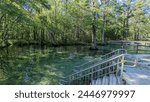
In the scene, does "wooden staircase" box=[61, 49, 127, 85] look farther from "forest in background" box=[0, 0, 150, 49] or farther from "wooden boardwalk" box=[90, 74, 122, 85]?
"forest in background" box=[0, 0, 150, 49]

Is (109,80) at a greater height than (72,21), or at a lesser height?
lesser

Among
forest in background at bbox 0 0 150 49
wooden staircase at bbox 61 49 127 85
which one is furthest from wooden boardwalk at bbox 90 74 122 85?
forest in background at bbox 0 0 150 49

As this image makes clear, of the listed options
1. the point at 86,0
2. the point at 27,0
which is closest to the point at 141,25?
the point at 86,0

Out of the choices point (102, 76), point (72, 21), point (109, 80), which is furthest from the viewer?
point (72, 21)

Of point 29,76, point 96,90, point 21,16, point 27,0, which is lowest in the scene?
point 29,76

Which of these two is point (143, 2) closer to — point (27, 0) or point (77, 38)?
point (77, 38)

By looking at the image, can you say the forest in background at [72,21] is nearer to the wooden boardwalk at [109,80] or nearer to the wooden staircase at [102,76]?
the wooden staircase at [102,76]

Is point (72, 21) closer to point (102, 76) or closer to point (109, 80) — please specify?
point (102, 76)

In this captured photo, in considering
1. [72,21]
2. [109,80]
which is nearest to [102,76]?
[109,80]

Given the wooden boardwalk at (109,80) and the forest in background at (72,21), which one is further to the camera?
the forest in background at (72,21)

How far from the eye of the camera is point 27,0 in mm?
28219

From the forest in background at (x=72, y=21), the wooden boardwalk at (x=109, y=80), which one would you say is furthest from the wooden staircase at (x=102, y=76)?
the forest in background at (x=72, y=21)

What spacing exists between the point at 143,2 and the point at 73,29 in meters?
14.6

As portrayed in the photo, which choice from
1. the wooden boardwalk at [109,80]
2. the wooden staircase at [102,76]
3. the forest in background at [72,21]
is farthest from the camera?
the forest in background at [72,21]
